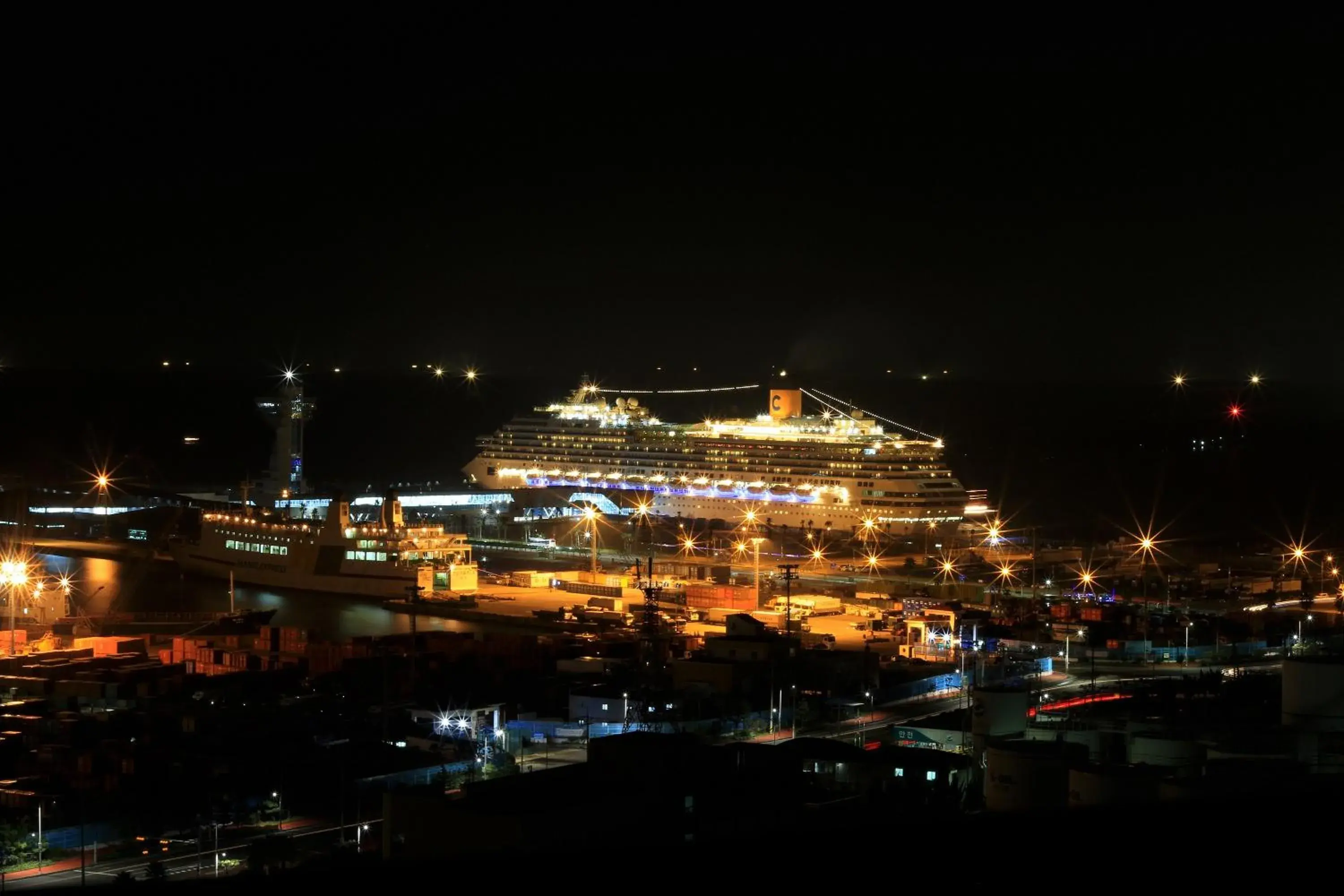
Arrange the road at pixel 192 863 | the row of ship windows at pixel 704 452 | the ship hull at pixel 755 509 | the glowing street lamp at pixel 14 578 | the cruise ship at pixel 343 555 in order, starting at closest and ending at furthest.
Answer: the road at pixel 192 863
the glowing street lamp at pixel 14 578
the cruise ship at pixel 343 555
the ship hull at pixel 755 509
the row of ship windows at pixel 704 452

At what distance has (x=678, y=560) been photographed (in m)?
15.9

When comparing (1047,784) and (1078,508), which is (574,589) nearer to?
(1047,784)

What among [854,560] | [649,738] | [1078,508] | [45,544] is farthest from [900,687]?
[1078,508]

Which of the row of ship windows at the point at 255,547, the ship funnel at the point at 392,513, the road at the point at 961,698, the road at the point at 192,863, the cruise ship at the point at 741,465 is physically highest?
the cruise ship at the point at 741,465

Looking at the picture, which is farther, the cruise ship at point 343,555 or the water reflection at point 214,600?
the cruise ship at point 343,555

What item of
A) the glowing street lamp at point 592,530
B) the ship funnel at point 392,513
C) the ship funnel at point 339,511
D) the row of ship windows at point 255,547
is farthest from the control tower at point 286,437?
the ship funnel at point 392,513

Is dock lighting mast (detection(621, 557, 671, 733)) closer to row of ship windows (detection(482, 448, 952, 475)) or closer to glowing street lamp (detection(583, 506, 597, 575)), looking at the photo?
glowing street lamp (detection(583, 506, 597, 575))

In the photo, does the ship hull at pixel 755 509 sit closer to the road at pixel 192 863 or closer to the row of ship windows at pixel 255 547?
the row of ship windows at pixel 255 547

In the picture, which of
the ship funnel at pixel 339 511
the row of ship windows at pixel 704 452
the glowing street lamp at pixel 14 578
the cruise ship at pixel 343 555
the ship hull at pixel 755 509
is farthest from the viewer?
the row of ship windows at pixel 704 452

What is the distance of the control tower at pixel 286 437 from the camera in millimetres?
19984

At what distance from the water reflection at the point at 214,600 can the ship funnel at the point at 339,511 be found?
0.67 metres

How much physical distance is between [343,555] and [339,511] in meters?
0.50

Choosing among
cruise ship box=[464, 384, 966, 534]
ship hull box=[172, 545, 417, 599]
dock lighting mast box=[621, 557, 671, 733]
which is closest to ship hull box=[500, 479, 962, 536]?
cruise ship box=[464, 384, 966, 534]

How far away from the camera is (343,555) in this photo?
1479cm
